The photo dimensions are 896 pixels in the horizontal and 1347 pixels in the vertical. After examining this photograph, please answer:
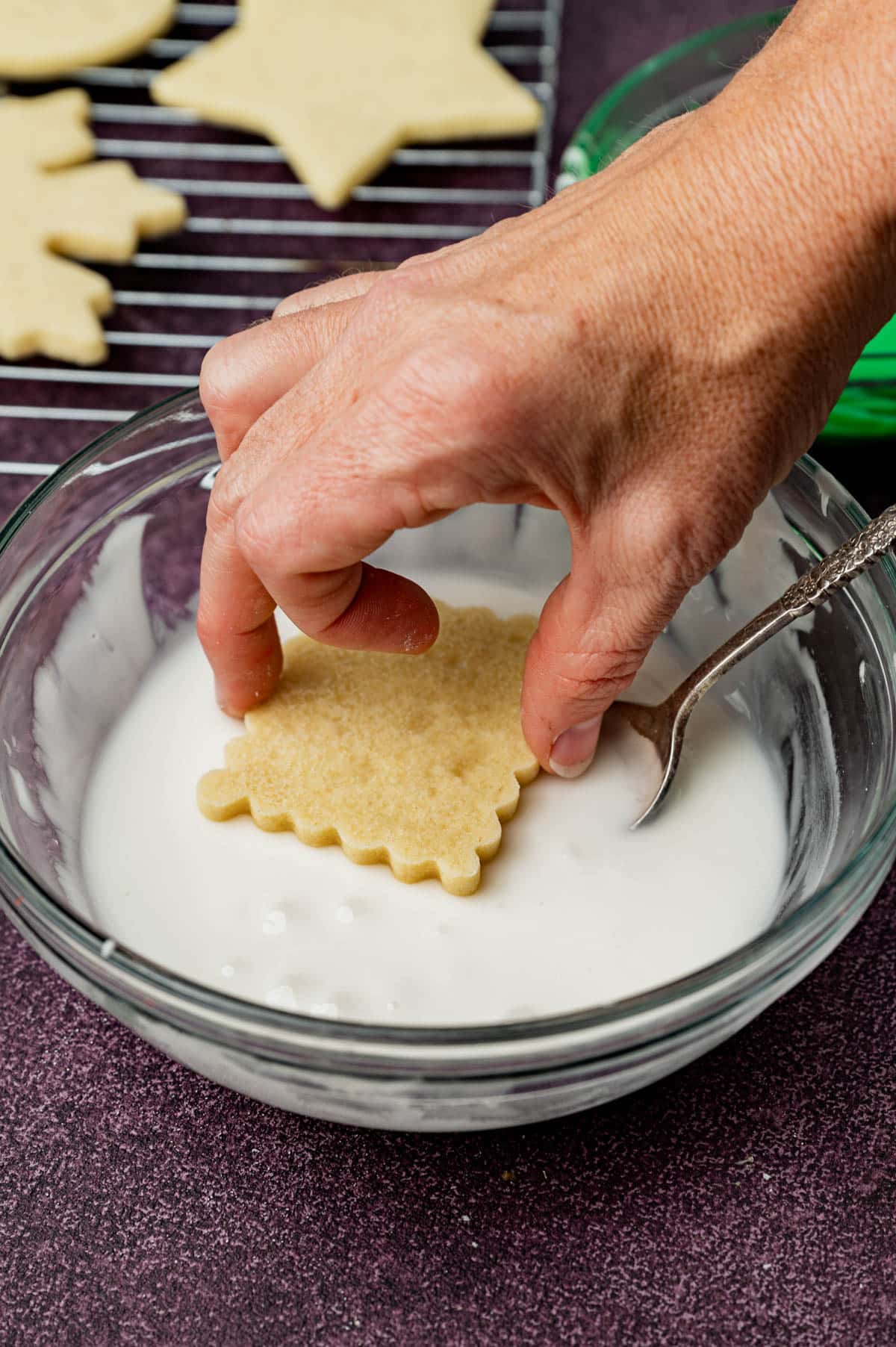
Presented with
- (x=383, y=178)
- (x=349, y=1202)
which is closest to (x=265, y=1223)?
(x=349, y=1202)

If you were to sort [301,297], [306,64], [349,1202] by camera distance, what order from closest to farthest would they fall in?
[349,1202] < [301,297] < [306,64]

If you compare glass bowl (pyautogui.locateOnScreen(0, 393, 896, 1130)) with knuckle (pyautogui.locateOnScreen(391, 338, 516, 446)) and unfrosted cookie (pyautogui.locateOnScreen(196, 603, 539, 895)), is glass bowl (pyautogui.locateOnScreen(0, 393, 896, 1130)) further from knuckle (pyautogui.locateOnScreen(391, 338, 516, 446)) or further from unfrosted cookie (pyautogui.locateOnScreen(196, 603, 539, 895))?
knuckle (pyautogui.locateOnScreen(391, 338, 516, 446))

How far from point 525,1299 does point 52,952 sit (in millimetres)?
274

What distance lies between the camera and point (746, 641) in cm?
74

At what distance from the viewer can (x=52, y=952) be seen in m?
0.63

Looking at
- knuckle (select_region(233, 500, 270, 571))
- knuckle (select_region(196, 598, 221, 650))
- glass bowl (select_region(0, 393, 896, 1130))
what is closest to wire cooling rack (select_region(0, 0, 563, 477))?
glass bowl (select_region(0, 393, 896, 1130))

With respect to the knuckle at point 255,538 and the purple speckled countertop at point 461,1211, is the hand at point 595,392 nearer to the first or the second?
the knuckle at point 255,538

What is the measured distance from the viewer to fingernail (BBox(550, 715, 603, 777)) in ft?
2.48

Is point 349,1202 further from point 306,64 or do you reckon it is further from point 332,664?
point 306,64

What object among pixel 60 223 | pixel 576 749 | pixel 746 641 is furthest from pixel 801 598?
pixel 60 223

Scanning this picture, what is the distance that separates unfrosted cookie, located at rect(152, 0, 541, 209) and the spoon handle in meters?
0.62

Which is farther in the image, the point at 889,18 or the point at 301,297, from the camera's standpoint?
the point at 301,297

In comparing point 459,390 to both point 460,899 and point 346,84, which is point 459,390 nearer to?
point 460,899

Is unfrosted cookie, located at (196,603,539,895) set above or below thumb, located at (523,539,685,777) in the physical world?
below
